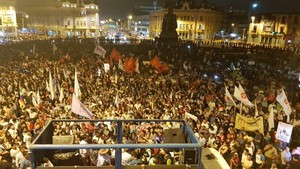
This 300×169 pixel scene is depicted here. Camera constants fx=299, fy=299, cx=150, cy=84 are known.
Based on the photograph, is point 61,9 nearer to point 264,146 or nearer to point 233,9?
point 233,9

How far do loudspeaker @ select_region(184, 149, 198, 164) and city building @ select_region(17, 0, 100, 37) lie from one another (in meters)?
94.0

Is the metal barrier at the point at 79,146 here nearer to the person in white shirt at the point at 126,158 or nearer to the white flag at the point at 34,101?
the person in white shirt at the point at 126,158

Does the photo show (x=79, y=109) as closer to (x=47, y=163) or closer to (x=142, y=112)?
(x=142, y=112)

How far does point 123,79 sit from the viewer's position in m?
20.6

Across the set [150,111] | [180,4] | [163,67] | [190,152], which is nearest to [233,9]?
[180,4]

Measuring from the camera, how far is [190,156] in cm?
459

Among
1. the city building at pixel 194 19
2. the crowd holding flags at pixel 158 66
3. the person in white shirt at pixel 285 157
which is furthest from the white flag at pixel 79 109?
the city building at pixel 194 19

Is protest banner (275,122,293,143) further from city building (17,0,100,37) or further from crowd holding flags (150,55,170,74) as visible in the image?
city building (17,0,100,37)

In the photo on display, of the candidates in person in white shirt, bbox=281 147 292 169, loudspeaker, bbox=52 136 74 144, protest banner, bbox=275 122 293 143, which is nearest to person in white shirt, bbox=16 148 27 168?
loudspeaker, bbox=52 136 74 144

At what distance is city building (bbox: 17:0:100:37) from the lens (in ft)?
316

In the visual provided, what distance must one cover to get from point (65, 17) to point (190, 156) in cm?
9966

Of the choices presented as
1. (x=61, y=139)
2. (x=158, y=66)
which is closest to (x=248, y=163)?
(x=61, y=139)

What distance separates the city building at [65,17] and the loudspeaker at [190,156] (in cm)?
9400

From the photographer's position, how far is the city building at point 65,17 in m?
96.2
